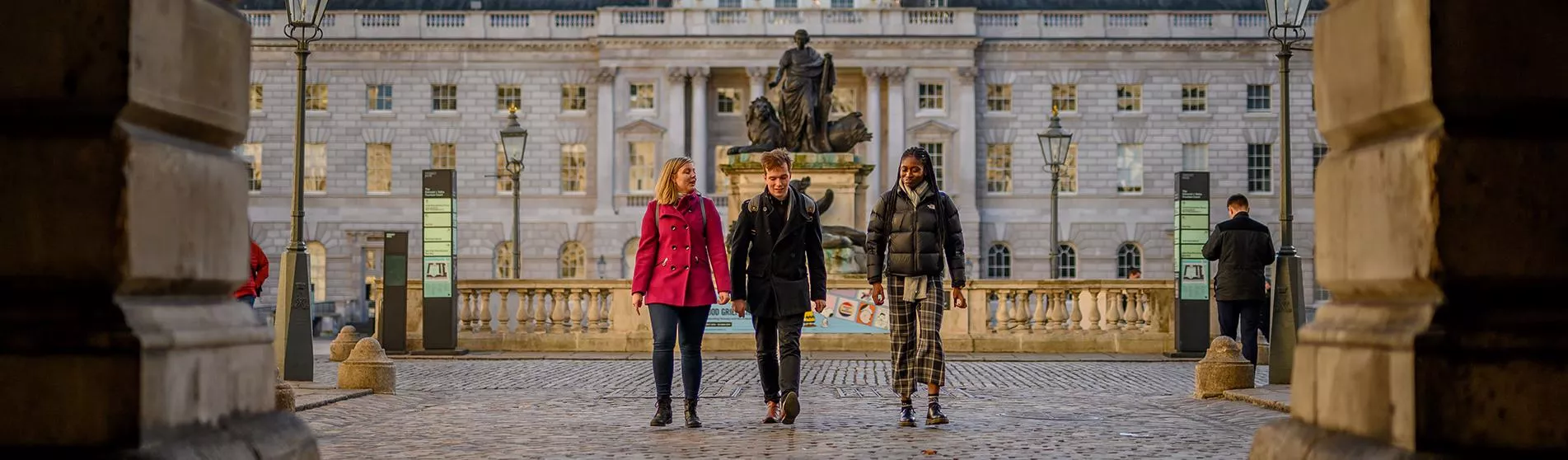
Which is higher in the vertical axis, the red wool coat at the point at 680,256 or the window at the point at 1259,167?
the window at the point at 1259,167

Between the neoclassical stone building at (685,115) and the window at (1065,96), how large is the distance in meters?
0.09

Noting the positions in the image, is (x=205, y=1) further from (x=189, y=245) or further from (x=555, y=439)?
(x=555, y=439)

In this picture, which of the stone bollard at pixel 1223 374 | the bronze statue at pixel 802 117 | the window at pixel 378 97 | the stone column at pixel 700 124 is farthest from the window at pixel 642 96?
the stone bollard at pixel 1223 374

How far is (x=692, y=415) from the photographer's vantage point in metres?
10.4

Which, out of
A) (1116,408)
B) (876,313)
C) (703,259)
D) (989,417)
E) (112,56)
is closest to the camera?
(112,56)

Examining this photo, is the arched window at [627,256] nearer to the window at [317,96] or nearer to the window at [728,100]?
the window at [728,100]

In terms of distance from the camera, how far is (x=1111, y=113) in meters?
62.7

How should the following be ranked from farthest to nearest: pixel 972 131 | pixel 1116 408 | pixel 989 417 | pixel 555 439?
pixel 972 131, pixel 1116 408, pixel 989 417, pixel 555 439

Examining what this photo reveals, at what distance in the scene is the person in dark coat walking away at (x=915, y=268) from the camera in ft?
33.9

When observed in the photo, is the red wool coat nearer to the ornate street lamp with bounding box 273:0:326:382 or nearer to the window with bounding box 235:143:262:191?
the ornate street lamp with bounding box 273:0:326:382

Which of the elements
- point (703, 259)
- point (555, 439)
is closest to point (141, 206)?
point (555, 439)

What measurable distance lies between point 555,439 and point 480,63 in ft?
178

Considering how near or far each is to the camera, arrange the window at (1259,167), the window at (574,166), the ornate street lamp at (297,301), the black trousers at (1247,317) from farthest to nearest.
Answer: the window at (574,166) → the window at (1259,167) → the black trousers at (1247,317) → the ornate street lamp at (297,301)

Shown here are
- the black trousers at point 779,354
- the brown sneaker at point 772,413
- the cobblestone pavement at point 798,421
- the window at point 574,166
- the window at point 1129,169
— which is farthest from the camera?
the window at point 574,166
